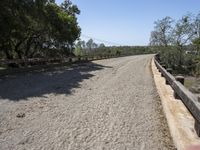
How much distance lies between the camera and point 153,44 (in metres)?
85.2

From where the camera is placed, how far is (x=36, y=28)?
33969 mm

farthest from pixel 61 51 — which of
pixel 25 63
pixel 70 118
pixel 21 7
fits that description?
pixel 70 118

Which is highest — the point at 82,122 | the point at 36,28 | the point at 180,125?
the point at 36,28

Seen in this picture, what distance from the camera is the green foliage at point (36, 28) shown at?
2336cm

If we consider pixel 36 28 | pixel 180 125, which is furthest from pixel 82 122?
pixel 36 28

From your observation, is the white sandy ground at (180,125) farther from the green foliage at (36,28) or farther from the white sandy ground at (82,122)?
the green foliage at (36,28)

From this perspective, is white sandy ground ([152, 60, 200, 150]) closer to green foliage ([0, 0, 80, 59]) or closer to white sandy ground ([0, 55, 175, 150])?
white sandy ground ([0, 55, 175, 150])

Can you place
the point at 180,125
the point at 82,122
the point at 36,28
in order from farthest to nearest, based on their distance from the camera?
the point at 36,28
the point at 82,122
the point at 180,125

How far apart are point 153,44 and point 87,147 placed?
81.5m

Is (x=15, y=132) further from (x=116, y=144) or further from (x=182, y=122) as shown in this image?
(x=182, y=122)

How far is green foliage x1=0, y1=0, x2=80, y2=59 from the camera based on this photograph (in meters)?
23.4

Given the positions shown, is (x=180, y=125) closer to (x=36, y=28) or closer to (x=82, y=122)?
(x=82, y=122)

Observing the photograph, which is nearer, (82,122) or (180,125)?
(180,125)

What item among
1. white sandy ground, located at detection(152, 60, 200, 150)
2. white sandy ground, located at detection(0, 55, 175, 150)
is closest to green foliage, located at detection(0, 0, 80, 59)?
white sandy ground, located at detection(0, 55, 175, 150)
